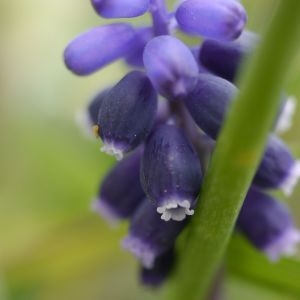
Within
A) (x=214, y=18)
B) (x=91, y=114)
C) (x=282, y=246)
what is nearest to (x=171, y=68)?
(x=214, y=18)

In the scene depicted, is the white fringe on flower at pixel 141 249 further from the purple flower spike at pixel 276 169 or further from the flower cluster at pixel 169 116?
the purple flower spike at pixel 276 169


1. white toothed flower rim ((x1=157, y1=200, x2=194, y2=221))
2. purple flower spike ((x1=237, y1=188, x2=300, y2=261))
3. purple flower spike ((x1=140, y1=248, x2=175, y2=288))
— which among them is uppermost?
white toothed flower rim ((x1=157, y1=200, x2=194, y2=221))

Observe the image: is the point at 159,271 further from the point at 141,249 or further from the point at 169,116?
the point at 169,116

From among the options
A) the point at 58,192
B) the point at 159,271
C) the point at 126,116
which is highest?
the point at 126,116

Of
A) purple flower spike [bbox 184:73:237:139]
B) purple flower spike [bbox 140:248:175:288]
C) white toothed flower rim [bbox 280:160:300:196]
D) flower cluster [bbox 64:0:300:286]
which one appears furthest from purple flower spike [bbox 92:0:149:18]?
purple flower spike [bbox 140:248:175:288]

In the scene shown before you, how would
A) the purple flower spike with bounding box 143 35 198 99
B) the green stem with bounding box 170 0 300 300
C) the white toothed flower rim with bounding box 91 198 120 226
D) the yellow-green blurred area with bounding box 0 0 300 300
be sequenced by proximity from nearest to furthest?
the green stem with bounding box 170 0 300 300 → the purple flower spike with bounding box 143 35 198 99 → the white toothed flower rim with bounding box 91 198 120 226 → the yellow-green blurred area with bounding box 0 0 300 300

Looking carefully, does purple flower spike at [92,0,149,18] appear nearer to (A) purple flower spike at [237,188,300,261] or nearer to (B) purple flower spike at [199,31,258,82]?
(B) purple flower spike at [199,31,258,82]
